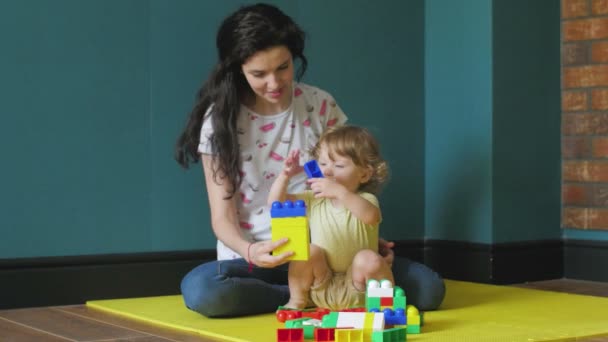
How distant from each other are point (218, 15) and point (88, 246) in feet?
2.66

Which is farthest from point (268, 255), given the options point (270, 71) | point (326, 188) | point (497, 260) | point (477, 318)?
point (497, 260)

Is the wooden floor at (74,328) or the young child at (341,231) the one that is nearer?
the wooden floor at (74,328)

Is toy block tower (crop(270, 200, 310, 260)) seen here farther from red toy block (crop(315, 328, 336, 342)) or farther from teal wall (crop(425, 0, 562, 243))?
teal wall (crop(425, 0, 562, 243))

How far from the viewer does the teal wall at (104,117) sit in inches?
103

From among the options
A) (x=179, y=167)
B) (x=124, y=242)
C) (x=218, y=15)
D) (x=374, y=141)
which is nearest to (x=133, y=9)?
(x=218, y=15)

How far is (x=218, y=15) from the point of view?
9.67ft

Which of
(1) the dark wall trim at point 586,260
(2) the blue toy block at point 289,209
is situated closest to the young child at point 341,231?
(2) the blue toy block at point 289,209

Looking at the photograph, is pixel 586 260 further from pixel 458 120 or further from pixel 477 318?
pixel 477 318

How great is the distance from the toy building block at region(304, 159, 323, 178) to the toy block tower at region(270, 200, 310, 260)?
178mm

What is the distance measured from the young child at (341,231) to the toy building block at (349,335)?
417 millimetres

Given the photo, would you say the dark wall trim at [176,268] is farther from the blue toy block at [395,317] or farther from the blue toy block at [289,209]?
the blue toy block at [395,317]

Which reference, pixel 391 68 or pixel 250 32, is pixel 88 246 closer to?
pixel 250 32

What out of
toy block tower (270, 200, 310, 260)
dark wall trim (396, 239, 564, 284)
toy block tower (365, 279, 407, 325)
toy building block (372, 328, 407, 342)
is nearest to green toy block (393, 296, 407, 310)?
toy block tower (365, 279, 407, 325)

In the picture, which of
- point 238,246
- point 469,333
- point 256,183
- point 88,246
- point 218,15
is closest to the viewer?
point 469,333
